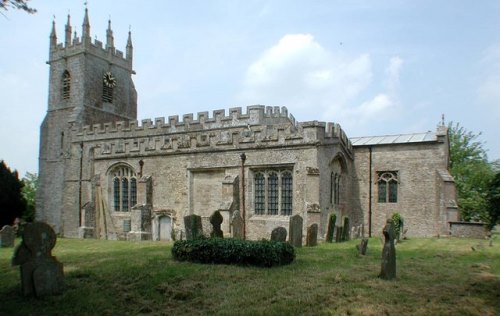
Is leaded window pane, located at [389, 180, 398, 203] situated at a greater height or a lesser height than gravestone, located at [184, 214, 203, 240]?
greater

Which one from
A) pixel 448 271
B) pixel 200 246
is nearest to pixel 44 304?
pixel 200 246

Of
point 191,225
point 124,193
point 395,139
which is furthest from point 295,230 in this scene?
point 124,193

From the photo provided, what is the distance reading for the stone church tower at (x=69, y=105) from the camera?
104 ft

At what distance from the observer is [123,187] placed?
27.0 metres

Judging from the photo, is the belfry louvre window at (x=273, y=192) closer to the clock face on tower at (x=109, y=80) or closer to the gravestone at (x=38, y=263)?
the gravestone at (x=38, y=263)

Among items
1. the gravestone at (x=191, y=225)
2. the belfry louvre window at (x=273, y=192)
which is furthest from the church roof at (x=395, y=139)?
the gravestone at (x=191, y=225)

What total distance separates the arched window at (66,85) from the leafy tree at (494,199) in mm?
31599

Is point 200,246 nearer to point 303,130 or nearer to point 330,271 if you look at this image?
point 330,271

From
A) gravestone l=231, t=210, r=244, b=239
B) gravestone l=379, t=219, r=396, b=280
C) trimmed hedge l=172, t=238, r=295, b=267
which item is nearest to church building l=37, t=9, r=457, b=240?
gravestone l=231, t=210, r=244, b=239

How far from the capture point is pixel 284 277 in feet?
34.1

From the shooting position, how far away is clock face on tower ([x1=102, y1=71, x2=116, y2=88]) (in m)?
34.9

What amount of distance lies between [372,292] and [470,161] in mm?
32506

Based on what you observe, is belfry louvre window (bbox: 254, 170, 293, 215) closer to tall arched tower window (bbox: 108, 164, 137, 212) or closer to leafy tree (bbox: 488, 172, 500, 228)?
tall arched tower window (bbox: 108, 164, 137, 212)

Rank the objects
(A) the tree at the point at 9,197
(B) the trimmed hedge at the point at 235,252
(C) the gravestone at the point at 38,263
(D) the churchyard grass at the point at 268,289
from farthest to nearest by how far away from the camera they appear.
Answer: (A) the tree at the point at 9,197, (B) the trimmed hedge at the point at 235,252, (C) the gravestone at the point at 38,263, (D) the churchyard grass at the point at 268,289
